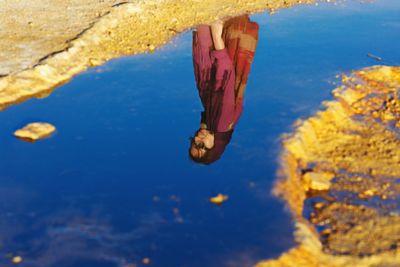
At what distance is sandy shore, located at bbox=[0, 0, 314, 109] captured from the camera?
19.8 feet

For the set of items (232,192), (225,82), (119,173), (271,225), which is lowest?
(271,225)

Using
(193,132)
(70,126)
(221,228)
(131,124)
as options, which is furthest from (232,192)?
(70,126)

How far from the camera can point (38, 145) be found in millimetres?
4820

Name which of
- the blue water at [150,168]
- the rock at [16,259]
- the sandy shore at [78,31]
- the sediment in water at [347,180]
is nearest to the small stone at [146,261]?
the blue water at [150,168]

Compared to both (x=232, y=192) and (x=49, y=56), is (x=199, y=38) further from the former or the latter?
(x=232, y=192)

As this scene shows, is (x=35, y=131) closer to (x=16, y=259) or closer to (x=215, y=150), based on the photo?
(x=16, y=259)

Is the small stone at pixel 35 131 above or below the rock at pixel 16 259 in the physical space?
above

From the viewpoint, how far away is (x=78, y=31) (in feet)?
23.8

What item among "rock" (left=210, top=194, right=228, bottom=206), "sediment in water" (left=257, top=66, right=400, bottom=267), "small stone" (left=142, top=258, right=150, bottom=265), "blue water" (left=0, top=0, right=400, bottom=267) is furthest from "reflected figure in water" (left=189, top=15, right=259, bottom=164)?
"small stone" (left=142, top=258, right=150, bottom=265)

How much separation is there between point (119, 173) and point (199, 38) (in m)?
3.09

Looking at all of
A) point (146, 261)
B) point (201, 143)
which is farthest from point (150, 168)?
point (146, 261)

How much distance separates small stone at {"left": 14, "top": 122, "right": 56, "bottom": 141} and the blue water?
3.4 inches

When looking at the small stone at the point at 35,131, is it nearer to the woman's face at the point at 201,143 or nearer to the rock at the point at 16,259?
the woman's face at the point at 201,143

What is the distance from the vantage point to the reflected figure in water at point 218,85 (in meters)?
4.77
